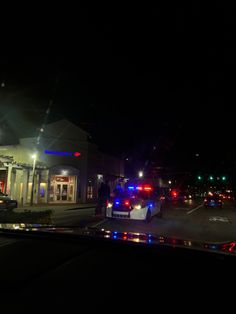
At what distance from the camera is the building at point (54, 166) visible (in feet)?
112

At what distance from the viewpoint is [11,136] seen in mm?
36656

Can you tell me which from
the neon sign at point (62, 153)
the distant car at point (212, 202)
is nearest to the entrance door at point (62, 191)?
the neon sign at point (62, 153)

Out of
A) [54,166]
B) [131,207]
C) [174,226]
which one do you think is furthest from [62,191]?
[174,226]

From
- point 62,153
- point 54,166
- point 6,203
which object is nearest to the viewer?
point 6,203

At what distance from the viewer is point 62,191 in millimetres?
36031

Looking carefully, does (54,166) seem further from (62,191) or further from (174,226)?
(174,226)

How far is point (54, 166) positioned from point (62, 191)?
2.84 m

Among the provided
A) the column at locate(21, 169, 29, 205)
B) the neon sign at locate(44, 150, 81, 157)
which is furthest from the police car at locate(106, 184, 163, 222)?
the neon sign at locate(44, 150, 81, 157)

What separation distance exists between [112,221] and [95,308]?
49.3 ft

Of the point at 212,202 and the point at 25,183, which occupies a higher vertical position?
the point at 25,183

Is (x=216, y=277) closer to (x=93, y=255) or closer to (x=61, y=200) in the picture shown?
(x=93, y=255)

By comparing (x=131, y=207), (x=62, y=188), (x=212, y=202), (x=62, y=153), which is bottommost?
(x=131, y=207)

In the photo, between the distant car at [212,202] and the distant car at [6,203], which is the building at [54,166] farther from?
the distant car at [212,202]

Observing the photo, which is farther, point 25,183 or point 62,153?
point 62,153
